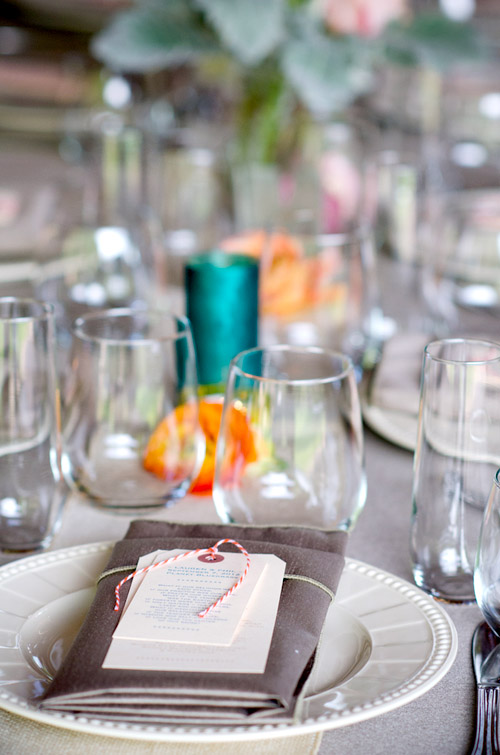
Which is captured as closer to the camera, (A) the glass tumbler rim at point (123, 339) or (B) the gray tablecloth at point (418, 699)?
(B) the gray tablecloth at point (418, 699)

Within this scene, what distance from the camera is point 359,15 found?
59.4 inches

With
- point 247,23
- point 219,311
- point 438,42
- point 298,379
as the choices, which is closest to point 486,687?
point 298,379

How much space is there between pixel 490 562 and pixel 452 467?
0.47 feet

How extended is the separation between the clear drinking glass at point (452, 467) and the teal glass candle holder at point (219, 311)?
1.20 ft

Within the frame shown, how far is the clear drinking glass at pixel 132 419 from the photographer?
2.80ft

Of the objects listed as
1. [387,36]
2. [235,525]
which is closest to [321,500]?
[235,525]

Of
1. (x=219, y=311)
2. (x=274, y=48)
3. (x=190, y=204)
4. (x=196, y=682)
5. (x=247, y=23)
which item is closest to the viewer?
(x=196, y=682)

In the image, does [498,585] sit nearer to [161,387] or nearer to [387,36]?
[161,387]

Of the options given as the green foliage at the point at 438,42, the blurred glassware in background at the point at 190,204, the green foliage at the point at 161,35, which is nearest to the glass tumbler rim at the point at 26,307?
the blurred glassware in background at the point at 190,204

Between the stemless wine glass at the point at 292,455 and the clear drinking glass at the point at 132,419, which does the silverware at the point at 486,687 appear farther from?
the clear drinking glass at the point at 132,419

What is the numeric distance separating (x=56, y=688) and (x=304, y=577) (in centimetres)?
19

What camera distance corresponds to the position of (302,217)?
120cm

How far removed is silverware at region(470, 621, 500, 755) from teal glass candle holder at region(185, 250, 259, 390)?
1.56ft

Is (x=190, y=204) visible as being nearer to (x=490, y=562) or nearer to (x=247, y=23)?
(x=247, y=23)
